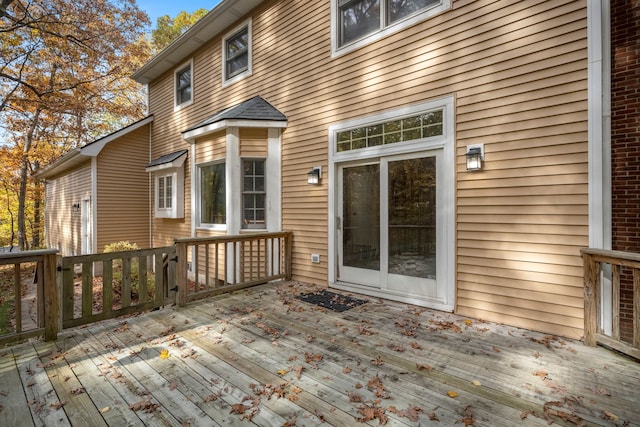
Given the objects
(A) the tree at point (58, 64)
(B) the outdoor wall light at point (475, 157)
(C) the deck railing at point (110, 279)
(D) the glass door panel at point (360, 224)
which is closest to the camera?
(C) the deck railing at point (110, 279)

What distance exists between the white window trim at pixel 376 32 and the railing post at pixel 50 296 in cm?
477

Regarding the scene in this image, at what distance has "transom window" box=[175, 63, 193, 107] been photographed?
8.92 meters

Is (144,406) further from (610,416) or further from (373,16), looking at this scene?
(373,16)

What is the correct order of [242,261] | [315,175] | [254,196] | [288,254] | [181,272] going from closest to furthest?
[181,272] → [242,261] → [315,175] → [288,254] → [254,196]

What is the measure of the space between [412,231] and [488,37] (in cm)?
253

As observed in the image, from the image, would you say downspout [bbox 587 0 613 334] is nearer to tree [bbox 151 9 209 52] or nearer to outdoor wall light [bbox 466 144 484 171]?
outdoor wall light [bbox 466 144 484 171]

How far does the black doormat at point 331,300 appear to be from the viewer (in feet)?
14.3

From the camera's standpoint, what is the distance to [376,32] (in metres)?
4.76

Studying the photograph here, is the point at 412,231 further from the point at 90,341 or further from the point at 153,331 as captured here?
the point at 90,341

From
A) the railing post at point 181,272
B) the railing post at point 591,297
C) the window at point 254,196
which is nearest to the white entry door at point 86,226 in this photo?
the window at point 254,196

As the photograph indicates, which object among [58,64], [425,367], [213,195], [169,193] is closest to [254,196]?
[213,195]

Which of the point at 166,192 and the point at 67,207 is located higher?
the point at 166,192

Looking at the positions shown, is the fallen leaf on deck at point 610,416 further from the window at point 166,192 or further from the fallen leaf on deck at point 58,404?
the window at point 166,192

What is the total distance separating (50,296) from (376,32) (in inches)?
208
